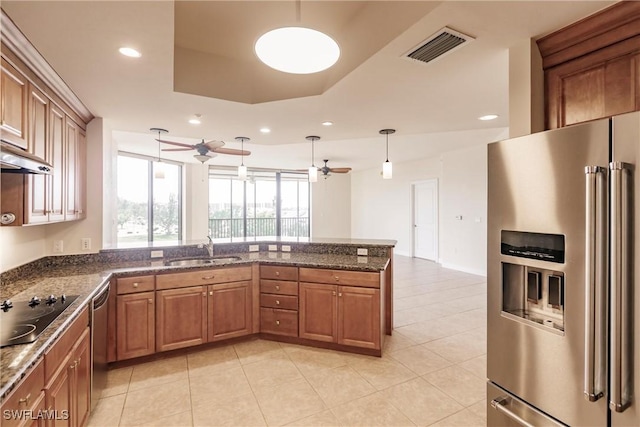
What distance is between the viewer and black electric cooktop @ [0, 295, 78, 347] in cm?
140

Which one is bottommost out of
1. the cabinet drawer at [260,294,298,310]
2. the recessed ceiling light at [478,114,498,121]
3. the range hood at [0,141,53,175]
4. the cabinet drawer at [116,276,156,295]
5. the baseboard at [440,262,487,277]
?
the baseboard at [440,262,487,277]

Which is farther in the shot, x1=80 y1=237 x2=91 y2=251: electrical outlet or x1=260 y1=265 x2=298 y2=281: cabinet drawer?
x1=260 y1=265 x2=298 y2=281: cabinet drawer

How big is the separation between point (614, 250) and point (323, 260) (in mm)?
2499

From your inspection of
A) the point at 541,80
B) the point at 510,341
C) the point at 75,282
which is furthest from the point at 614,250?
the point at 75,282

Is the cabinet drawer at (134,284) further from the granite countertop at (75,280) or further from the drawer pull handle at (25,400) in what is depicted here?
the drawer pull handle at (25,400)

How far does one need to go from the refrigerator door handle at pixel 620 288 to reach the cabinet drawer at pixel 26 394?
7.27 ft

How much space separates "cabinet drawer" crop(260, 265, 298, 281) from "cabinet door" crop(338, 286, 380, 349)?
54cm

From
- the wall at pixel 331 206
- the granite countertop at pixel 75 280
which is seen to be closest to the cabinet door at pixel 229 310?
the granite countertop at pixel 75 280

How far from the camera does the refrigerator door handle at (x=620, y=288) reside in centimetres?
113

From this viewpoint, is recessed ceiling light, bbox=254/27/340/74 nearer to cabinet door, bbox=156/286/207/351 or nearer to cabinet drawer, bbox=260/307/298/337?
cabinet door, bbox=156/286/207/351

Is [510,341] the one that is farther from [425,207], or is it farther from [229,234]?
[229,234]

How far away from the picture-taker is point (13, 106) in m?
1.76

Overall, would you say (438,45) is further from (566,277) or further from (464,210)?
(464,210)

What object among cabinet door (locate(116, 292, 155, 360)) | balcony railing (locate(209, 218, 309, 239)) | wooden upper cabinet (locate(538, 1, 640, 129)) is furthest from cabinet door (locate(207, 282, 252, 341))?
balcony railing (locate(209, 218, 309, 239))
